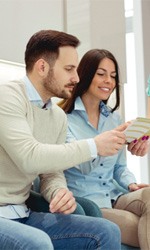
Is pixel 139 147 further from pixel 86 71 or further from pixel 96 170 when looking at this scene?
pixel 86 71

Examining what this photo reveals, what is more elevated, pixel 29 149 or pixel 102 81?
pixel 102 81

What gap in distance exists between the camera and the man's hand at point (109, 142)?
4.19 feet

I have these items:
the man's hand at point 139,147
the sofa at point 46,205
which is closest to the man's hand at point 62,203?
the sofa at point 46,205

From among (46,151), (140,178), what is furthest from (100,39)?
(46,151)

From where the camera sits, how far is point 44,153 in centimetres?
121

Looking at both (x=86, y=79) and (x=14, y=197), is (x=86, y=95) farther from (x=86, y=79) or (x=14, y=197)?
(x=14, y=197)

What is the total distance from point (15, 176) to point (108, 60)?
846mm

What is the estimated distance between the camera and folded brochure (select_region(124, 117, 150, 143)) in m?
1.33

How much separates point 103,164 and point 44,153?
2.12 feet

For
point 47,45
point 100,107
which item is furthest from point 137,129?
point 100,107

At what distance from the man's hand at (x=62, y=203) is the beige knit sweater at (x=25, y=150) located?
83 millimetres

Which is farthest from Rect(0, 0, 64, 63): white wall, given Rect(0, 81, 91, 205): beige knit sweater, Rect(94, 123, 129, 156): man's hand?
Rect(94, 123, 129, 156): man's hand

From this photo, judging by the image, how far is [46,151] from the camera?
1.21 meters

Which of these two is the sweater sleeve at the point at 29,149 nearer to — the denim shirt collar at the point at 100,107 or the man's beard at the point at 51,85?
the man's beard at the point at 51,85
